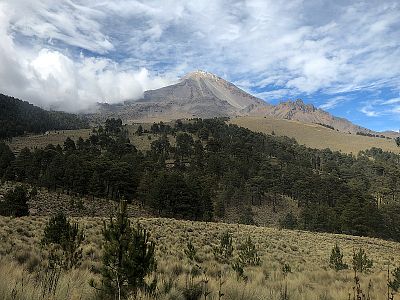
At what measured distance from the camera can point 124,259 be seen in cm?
712

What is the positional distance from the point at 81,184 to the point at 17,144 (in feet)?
323

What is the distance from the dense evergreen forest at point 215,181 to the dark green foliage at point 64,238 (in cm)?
2003

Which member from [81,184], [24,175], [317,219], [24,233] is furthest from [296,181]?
[24,233]

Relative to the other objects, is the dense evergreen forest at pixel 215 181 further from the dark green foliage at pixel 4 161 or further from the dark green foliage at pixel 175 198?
the dark green foliage at pixel 4 161

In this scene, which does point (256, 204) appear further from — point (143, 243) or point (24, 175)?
point (143, 243)

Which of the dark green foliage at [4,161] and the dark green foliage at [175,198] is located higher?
Answer: the dark green foliage at [4,161]

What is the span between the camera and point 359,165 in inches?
6201

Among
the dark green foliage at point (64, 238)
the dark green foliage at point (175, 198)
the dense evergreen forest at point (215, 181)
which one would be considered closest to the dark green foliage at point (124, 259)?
the dark green foliage at point (64, 238)

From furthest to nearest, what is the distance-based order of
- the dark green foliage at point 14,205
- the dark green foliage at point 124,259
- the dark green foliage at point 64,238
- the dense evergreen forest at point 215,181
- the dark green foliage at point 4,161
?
the dark green foliage at point 4,161, the dense evergreen forest at point 215,181, the dark green foliage at point 14,205, the dark green foliage at point 64,238, the dark green foliage at point 124,259

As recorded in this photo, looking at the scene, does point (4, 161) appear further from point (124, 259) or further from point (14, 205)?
point (124, 259)

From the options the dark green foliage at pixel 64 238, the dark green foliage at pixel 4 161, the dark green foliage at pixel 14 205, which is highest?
the dark green foliage at pixel 4 161

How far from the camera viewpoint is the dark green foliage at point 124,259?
6.89 metres

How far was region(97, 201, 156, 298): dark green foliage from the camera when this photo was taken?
689 centimetres

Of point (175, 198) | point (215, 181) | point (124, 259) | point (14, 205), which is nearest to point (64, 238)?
point (124, 259)
